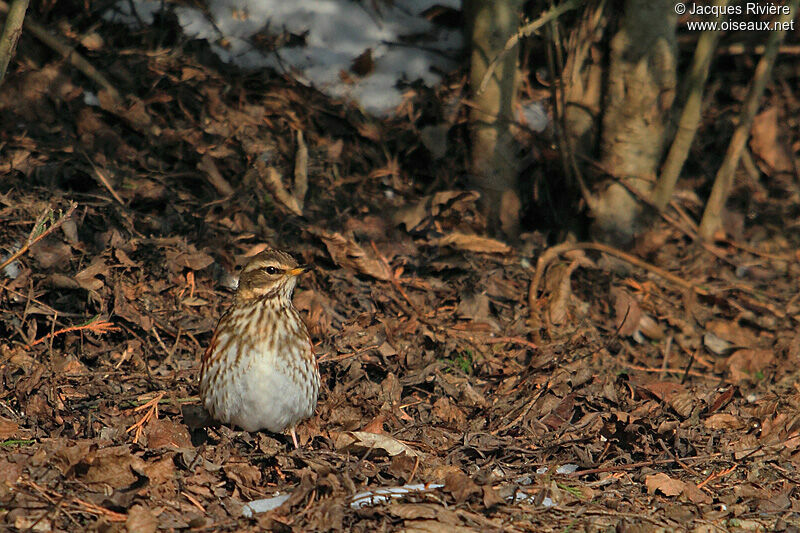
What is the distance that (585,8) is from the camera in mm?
7266

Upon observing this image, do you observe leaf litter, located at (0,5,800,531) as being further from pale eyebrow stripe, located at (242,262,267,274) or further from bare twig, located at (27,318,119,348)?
pale eyebrow stripe, located at (242,262,267,274)

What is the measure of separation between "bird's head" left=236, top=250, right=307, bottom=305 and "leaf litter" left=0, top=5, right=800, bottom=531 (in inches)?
30.0

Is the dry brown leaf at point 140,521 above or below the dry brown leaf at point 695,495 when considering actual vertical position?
above

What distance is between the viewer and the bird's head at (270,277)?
511 centimetres

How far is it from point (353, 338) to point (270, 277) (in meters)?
1.02

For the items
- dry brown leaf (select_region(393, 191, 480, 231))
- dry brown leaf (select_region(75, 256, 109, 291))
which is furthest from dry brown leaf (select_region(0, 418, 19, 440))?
dry brown leaf (select_region(393, 191, 480, 231))

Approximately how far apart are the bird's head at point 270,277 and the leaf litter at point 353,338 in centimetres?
76

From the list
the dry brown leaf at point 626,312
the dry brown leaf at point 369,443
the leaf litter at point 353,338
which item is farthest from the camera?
the dry brown leaf at point 626,312

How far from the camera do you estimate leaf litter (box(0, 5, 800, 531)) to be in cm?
411

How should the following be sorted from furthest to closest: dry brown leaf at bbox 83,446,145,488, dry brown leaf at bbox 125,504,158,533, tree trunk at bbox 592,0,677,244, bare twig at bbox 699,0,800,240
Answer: bare twig at bbox 699,0,800,240, tree trunk at bbox 592,0,677,244, dry brown leaf at bbox 83,446,145,488, dry brown leaf at bbox 125,504,158,533

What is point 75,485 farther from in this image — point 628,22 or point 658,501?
point 628,22

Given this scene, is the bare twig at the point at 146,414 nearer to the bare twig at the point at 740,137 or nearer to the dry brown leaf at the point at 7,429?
the dry brown leaf at the point at 7,429

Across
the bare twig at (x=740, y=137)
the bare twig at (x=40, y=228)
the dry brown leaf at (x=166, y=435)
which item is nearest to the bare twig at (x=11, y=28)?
the bare twig at (x=40, y=228)

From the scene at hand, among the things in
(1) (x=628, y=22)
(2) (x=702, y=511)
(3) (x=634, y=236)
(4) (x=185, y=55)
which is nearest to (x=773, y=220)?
(3) (x=634, y=236)
